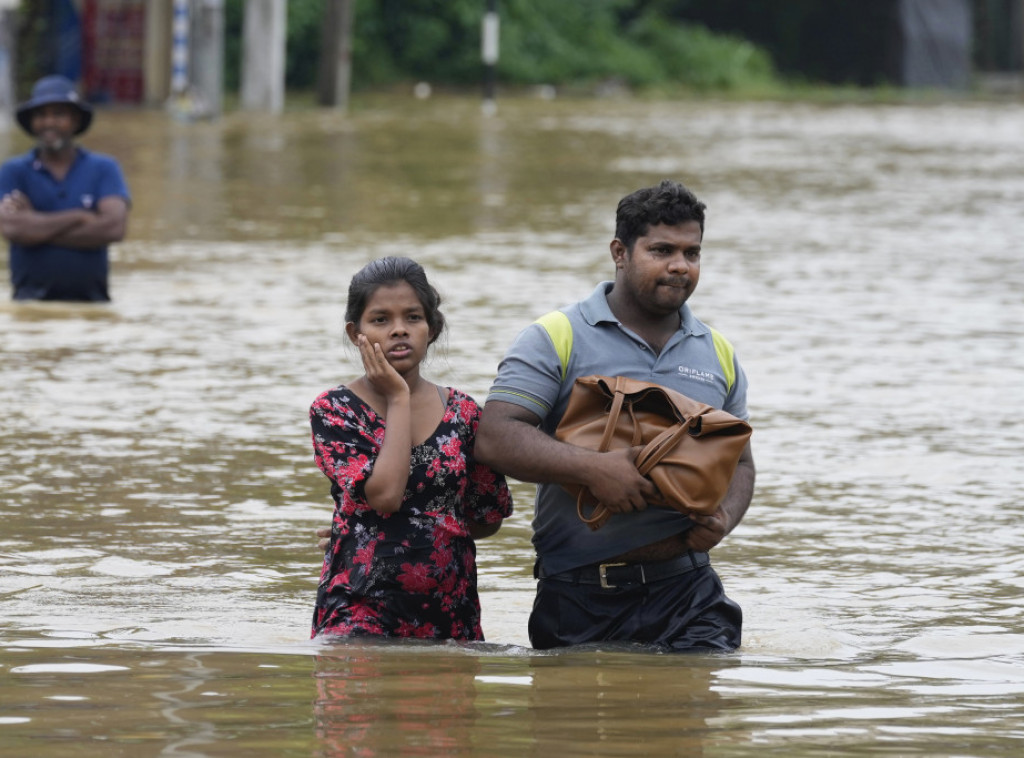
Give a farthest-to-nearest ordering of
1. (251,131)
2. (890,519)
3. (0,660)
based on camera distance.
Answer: (251,131)
(890,519)
(0,660)

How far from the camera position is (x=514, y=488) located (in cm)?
798

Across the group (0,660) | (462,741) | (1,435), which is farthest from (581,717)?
(1,435)

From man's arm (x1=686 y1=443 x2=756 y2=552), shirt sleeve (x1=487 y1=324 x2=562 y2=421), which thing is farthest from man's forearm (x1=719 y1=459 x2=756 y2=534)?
shirt sleeve (x1=487 y1=324 x2=562 y2=421)

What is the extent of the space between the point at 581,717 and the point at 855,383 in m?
6.26

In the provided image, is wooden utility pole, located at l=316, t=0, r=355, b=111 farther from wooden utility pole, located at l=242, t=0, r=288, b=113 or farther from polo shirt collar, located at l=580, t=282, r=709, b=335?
polo shirt collar, located at l=580, t=282, r=709, b=335

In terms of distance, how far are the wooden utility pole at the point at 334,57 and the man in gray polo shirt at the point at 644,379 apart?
28665 millimetres

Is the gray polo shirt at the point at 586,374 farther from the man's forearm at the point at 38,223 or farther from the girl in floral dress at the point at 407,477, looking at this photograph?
the man's forearm at the point at 38,223

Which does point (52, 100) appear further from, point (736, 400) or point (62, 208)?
point (736, 400)

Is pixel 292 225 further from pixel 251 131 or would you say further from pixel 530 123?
pixel 530 123

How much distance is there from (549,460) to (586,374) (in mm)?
312

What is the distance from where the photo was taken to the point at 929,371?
10.6 metres

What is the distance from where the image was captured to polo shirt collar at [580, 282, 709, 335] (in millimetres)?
5066

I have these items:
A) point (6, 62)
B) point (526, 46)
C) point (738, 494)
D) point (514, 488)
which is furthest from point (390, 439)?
point (526, 46)

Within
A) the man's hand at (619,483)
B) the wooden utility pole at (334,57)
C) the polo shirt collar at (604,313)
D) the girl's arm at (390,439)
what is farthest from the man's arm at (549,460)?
the wooden utility pole at (334,57)
